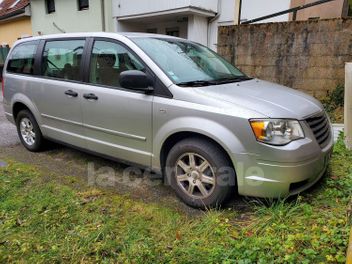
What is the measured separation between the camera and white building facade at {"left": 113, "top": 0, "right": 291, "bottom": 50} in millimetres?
11383

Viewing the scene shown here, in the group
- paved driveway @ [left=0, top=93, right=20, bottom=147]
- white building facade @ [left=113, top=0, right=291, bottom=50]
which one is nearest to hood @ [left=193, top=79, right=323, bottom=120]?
paved driveway @ [left=0, top=93, right=20, bottom=147]

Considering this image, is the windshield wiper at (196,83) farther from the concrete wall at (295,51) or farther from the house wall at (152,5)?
the house wall at (152,5)

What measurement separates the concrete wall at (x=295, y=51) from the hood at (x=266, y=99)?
128 inches

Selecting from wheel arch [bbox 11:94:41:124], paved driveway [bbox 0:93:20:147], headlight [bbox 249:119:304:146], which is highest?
headlight [bbox 249:119:304:146]

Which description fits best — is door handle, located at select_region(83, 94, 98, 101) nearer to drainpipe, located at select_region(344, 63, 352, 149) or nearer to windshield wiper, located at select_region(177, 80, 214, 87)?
windshield wiper, located at select_region(177, 80, 214, 87)

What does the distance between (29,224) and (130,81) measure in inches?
64.0

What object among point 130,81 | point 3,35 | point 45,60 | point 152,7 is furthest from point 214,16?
point 3,35

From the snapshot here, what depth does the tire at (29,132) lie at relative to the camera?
15.5ft

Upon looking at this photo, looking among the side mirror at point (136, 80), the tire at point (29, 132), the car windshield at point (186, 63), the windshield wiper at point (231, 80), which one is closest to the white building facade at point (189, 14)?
the car windshield at point (186, 63)

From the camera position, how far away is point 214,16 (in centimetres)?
1277

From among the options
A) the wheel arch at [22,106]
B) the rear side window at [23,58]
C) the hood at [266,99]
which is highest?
the rear side window at [23,58]

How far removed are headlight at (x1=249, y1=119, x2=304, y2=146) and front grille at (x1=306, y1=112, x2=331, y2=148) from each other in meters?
0.30

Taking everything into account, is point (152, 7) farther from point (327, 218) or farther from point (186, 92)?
point (327, 218)

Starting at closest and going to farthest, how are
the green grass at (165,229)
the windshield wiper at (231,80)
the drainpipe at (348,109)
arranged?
the green grass at (165,229) → the windshield wiper at (231,80) → the drainpipe at (348,109)
